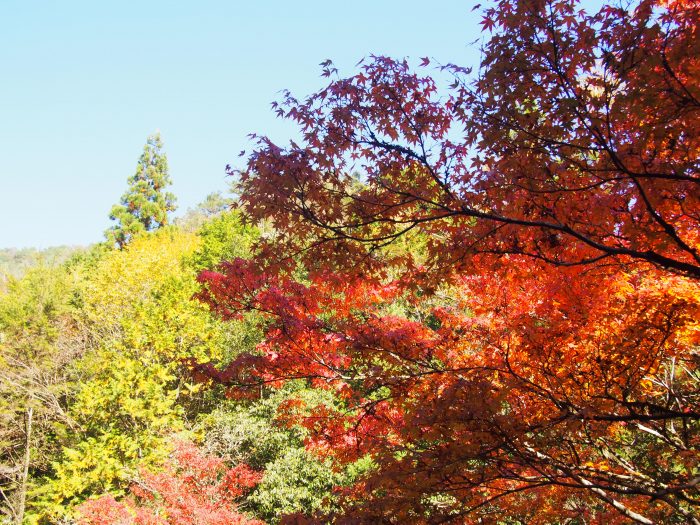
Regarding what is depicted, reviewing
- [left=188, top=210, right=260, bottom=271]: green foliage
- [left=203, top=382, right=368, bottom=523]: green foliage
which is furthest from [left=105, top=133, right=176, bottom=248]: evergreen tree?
[left=203, top=382, right=368, bottom=523]: green foliage

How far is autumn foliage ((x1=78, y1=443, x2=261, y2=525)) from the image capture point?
8727 mm

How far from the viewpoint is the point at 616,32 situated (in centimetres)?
291

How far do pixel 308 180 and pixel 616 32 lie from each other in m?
→ 2.27

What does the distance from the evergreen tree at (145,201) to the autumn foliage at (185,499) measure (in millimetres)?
23700

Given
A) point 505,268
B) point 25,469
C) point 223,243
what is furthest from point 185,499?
point 223,243

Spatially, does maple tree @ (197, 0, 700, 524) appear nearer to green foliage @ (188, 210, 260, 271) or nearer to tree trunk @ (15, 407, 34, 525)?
tree trunk @ (15, 407, 34, 525)

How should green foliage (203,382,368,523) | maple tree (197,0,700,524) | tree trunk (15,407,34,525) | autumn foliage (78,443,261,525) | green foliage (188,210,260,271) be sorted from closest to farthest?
maple tree (197,0,700,524) < autumn foliage (78,443,261,525) < green foliage (203,382,368,523) < tree trunk (15,407,34,525) < green foliage (188,210,260,271)

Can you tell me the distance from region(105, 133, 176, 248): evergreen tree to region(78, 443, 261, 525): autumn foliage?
2370 centimetres

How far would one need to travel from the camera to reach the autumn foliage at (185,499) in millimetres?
8727

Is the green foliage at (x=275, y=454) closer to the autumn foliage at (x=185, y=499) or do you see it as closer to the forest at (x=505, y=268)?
the autumn foliage at (x=185, y=499)

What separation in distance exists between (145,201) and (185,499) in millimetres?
27055

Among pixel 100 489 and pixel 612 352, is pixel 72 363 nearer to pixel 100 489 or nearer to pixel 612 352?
pixel 100 489

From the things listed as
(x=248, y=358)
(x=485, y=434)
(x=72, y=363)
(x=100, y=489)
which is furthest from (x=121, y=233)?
(x=485, y=434)

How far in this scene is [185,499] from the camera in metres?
9.07
